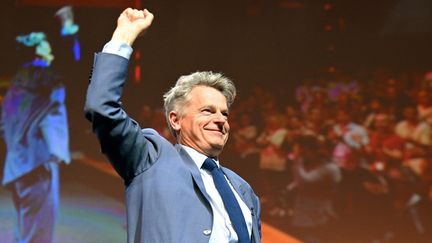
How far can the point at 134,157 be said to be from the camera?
1408 millimetres

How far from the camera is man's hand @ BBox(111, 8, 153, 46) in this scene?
4.64ft

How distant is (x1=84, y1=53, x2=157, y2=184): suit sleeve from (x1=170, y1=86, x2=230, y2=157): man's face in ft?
0.62

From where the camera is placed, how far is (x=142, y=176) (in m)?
1.43

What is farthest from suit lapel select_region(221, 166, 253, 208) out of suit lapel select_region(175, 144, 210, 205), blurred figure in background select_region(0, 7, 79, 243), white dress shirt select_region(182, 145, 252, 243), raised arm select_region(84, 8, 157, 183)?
blurred figure in background select_region(0, 7, 79, 243)

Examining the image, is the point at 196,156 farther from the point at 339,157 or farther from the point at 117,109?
the point at 339,157

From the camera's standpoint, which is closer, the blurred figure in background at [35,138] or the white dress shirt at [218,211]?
the white dress shirt at [218,211]

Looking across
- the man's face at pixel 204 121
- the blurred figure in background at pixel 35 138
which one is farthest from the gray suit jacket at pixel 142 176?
the blurred figure in background at pixel 35 138

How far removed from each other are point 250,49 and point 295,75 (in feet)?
0.93

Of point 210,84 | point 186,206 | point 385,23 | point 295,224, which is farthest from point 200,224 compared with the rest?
point 385,23

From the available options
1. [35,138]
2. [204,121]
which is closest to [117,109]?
[204,121]

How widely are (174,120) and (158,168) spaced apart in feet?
0.75

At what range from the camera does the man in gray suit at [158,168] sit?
1374mm

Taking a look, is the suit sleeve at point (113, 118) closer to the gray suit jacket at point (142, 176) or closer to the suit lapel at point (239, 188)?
the gray suit jacket at point (142, 176)

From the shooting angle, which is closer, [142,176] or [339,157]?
[142,176]
